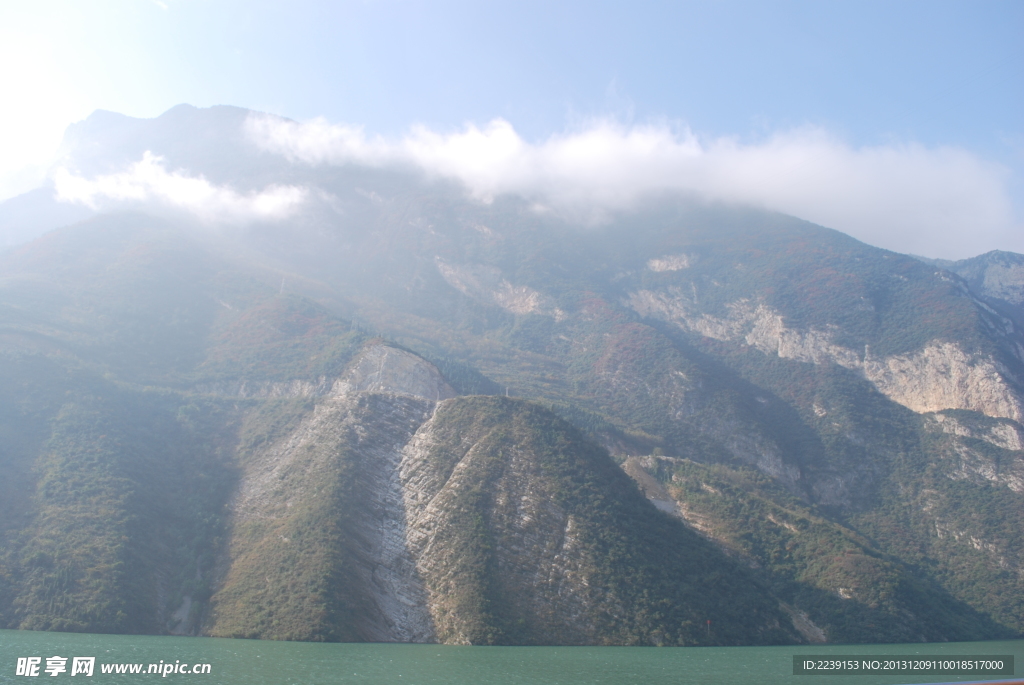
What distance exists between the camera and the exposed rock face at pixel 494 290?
17200 centimetres

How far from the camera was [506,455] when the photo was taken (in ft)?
259

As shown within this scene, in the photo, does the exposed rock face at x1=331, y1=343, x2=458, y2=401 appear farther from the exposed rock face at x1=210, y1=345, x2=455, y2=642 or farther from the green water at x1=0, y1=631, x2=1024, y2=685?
the green water at x1=0, y1=631, x2=1024, y2=685

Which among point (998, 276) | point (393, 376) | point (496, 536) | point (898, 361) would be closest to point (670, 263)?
point (898, 361)

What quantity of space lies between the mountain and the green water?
455cm

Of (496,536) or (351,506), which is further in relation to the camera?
(351,506)

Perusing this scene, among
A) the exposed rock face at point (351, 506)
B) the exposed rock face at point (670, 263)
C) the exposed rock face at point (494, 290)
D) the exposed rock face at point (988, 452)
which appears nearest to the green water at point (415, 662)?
the exposed rock face at point (351, 506)

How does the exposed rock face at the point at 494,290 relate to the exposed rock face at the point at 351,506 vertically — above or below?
above

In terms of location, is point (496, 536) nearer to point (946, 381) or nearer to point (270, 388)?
point (270, 388)

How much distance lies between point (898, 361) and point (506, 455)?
9421 centimetres

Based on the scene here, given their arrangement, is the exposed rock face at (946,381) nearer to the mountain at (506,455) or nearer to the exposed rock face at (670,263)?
the mountain at (506,455)

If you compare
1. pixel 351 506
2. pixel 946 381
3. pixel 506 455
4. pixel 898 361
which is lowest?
pixel 351 506

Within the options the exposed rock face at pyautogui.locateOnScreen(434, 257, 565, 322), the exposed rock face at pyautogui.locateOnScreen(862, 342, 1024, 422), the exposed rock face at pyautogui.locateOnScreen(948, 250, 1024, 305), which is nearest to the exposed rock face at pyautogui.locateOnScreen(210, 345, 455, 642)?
the exposed rock face at pyautogui.locateOnScreen(434, 257, 565, 322)

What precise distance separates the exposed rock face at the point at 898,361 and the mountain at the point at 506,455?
51 cm

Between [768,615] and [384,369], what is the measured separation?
58.4 meters
